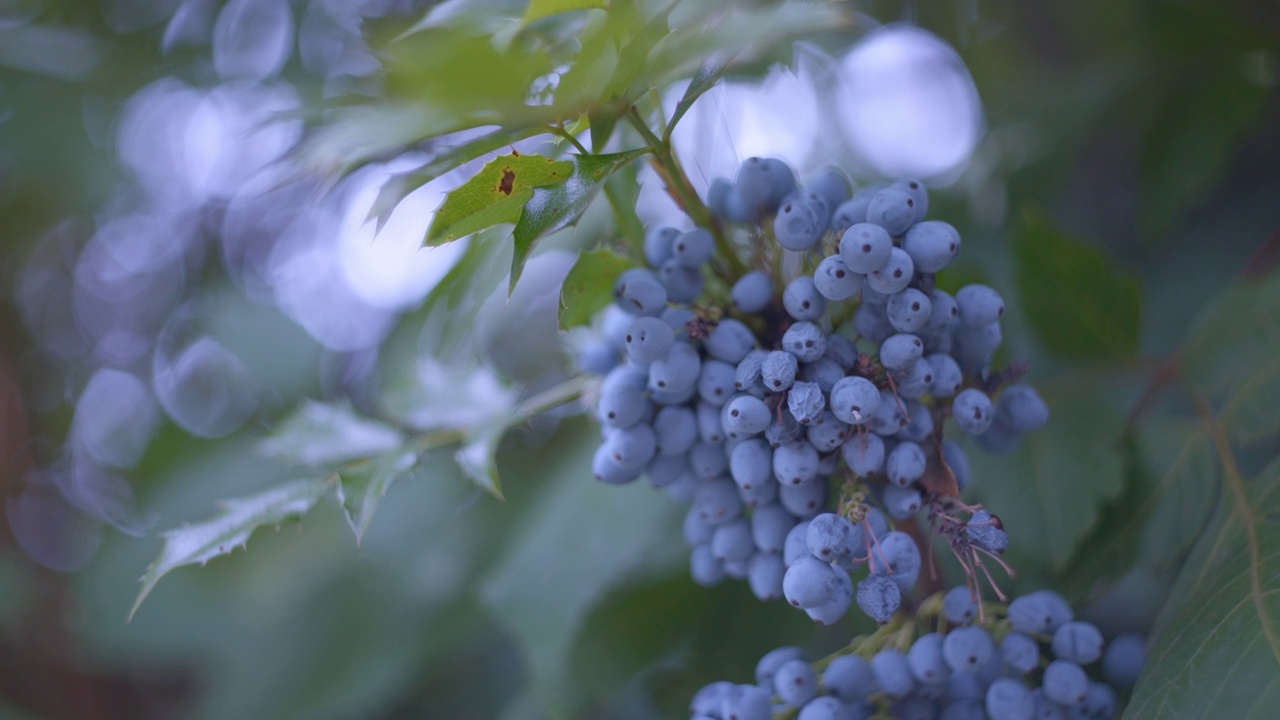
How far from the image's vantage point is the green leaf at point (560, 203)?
0.61 m

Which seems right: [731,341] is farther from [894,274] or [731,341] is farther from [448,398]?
[448,398]

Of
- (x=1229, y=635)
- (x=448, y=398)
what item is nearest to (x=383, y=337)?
(x=448, y=398)

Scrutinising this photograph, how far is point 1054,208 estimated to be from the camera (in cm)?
155

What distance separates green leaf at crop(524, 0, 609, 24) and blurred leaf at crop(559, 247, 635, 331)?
0.19 meters

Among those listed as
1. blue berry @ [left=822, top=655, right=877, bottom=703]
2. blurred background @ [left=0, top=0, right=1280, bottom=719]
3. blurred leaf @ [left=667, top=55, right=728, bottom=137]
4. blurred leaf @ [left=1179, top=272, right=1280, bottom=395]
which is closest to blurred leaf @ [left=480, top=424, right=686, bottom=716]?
blurred background @ [left=0, top=0, right=1280, bottom=719]

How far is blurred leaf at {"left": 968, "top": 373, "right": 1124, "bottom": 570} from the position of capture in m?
0.90

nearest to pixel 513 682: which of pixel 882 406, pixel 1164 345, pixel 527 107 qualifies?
pixel 882 406

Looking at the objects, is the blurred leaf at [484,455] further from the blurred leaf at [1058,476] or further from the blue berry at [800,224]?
the blurred leaf at [1058,476]

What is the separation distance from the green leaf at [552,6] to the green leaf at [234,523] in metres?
0.49

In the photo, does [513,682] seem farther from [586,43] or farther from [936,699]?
[586,43]

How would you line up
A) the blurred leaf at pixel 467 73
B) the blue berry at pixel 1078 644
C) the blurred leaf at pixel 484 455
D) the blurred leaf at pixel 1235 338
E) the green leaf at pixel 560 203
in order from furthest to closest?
the blurred leaf at pixel 1235 338 → the blurred leaf at pixel 484 455 → the blue berry at pixel 1078 644 → the green leaf at pixel 560 203 → the blurred leaf at pixel 467 73

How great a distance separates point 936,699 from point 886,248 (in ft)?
1.36

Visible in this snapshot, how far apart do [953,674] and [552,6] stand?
0.64 m

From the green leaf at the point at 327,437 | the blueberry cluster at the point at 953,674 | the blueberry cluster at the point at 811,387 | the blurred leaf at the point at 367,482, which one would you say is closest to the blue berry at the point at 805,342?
the blueberry cluster at the point at 811,387
